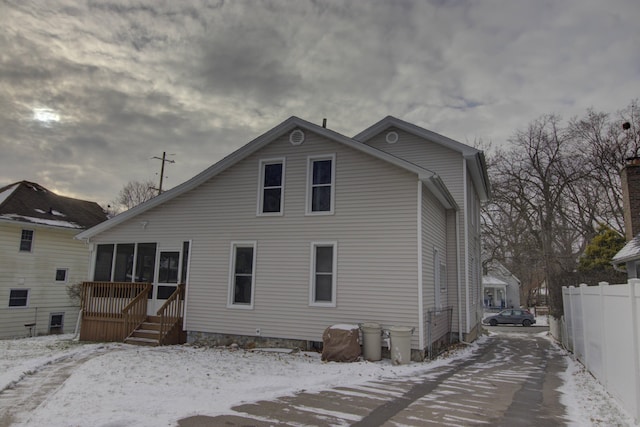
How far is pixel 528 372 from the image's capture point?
9.65 metres

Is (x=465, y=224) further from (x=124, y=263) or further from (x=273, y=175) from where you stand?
(x=124, y=263)

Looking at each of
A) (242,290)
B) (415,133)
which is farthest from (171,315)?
(415,133)

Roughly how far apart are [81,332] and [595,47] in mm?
19667

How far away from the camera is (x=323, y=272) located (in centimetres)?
1129

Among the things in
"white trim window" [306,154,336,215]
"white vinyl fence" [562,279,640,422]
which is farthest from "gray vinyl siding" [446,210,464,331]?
"white trim window" [306,154,336,215]

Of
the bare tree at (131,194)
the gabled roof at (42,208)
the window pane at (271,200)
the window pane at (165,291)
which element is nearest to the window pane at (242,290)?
the window pane at (271,200)

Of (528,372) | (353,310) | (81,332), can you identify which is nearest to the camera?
(528,372)

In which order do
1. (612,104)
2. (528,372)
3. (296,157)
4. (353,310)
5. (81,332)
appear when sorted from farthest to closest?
(612,104), (81,332), (296,157), (353,310), (528,372)

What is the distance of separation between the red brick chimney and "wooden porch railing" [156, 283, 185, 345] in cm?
1526

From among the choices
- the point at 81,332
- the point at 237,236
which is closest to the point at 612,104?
the point at 237,236

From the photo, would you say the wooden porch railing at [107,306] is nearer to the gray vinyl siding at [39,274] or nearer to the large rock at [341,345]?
the large rock at [341,345]

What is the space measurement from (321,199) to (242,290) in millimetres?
3519

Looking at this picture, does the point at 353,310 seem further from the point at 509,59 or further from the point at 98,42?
the point at 98,42

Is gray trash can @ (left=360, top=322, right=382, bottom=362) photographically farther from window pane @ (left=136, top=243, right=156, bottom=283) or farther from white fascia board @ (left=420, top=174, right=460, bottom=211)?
window pane @ (left=136, top=243, right=156, bottom=283)
